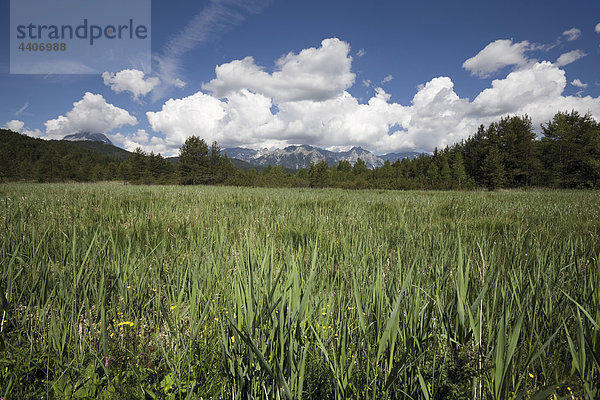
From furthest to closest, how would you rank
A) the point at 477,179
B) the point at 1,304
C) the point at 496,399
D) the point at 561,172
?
the point at 477,179
the point at 561,172
the point at 1,304
the point at 496,399

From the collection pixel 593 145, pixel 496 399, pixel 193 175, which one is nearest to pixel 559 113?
pixel 593 145

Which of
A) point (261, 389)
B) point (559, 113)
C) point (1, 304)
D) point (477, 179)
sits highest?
point (559, 113)

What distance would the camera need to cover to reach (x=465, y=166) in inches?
2422

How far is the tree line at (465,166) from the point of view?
4372cm

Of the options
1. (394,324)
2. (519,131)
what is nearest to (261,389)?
(394,324)

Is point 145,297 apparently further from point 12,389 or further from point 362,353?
point 362,353

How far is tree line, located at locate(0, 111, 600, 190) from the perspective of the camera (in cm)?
4372

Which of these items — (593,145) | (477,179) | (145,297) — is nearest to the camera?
(145,297)

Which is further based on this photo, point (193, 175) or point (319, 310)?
point (193, 175)

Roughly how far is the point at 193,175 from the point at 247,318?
229 feet

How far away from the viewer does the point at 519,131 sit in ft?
163

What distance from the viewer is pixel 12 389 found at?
0.97 m

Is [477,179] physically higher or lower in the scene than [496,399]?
higher

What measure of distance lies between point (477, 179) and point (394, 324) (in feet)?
217
